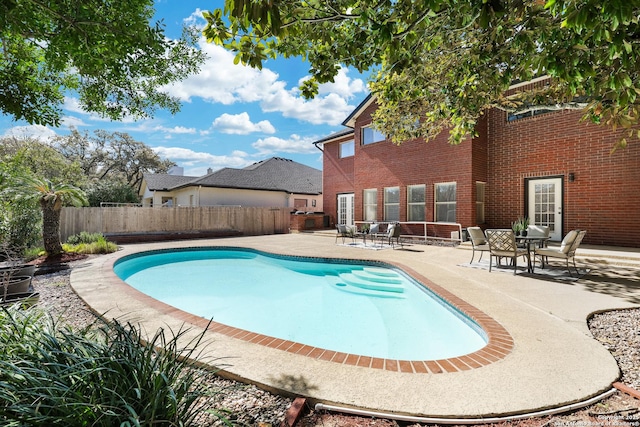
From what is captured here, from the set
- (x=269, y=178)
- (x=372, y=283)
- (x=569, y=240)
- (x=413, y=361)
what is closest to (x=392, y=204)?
(x=372, y=283)

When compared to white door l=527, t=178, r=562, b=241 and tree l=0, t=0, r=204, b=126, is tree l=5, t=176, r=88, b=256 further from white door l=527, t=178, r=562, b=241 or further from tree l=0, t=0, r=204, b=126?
white door l=527, t=178, r=562, b=241

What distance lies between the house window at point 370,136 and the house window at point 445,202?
4216mm

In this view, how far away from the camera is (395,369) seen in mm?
2680

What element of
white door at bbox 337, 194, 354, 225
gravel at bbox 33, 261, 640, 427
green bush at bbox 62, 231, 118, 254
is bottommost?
gravel at bbox 33, 261, 640, 427

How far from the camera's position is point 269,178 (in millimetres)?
24984

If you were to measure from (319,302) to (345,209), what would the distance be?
1229cm

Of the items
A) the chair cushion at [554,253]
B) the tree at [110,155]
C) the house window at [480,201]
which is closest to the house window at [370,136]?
the house window at [480,201]

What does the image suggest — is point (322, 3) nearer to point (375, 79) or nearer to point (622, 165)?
point (375, 79)

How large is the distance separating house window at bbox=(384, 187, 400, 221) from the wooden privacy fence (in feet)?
23.4

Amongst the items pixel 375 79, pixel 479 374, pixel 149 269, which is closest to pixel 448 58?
pixel 375 79

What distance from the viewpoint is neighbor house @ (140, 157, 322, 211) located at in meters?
21.3

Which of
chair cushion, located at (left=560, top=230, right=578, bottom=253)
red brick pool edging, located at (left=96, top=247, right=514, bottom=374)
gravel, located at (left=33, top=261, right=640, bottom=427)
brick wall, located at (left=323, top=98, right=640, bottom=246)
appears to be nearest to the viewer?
gravel, located at (left=33, top=261, right=640, bottom=427)

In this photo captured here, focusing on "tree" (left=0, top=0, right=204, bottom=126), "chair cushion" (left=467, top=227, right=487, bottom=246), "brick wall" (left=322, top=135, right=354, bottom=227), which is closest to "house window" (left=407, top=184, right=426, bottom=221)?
"brick wall" (left=322, top=135, right=354, bottom=227)

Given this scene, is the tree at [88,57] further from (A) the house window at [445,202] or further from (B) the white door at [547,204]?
(B) the white door at [547,204]
